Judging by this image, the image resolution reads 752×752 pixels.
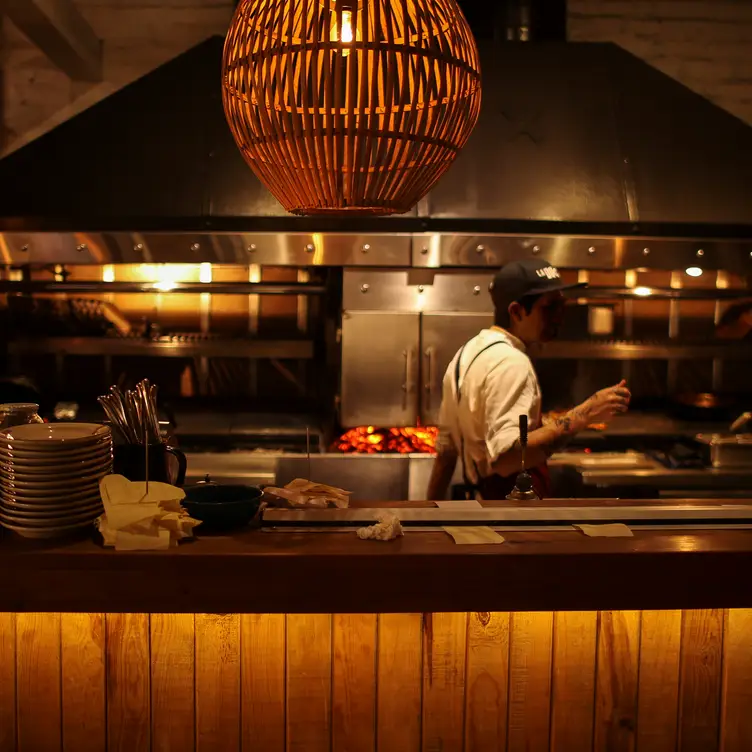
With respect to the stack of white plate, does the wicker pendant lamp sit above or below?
above

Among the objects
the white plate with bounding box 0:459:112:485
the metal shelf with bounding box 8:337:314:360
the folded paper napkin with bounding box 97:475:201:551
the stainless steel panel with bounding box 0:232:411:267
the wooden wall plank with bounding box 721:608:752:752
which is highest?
the stainless steel panel with bounding box 0:232:411:267

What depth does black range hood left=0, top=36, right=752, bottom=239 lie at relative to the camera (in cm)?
405

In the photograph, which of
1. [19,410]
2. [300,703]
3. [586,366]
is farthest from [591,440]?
[19,410]

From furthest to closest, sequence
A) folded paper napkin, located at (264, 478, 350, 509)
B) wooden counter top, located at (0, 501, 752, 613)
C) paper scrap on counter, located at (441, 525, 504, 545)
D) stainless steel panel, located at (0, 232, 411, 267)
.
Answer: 1. stainless steel panel, located at (0, 232, 411, 267)
2. folded paper napkin, located at (264, 478, 350, 509)
3. paper scrap on counter, located at (441, 525, 504, 545)
4. wooden counter top, located at (0, 501, 752, 613)

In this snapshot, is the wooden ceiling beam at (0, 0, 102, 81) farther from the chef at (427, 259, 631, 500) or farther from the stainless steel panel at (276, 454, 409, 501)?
the chef at (427, 259, 631, 500)

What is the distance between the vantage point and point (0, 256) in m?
3.96

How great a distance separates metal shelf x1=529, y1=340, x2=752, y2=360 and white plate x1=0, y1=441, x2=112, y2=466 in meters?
2.81

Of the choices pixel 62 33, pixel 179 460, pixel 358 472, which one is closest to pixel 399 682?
pixel 179 460

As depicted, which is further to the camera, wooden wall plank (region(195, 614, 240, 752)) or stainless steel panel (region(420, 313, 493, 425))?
stainless steel panel (region(420, 313, 493, 425))

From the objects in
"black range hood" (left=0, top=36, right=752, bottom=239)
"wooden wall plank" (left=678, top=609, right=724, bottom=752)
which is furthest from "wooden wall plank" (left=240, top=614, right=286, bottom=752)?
"black range hood" (left=0, top=36, right=752, bottom=239)

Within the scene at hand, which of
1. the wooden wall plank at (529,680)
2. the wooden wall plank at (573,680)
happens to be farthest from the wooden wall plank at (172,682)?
the wooden wall plank at (573,680)

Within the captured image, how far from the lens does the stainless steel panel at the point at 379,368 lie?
4055mm

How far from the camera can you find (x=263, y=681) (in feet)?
6.21

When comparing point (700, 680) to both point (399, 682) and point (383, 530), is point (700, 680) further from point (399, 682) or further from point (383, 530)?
point (383, 530)
